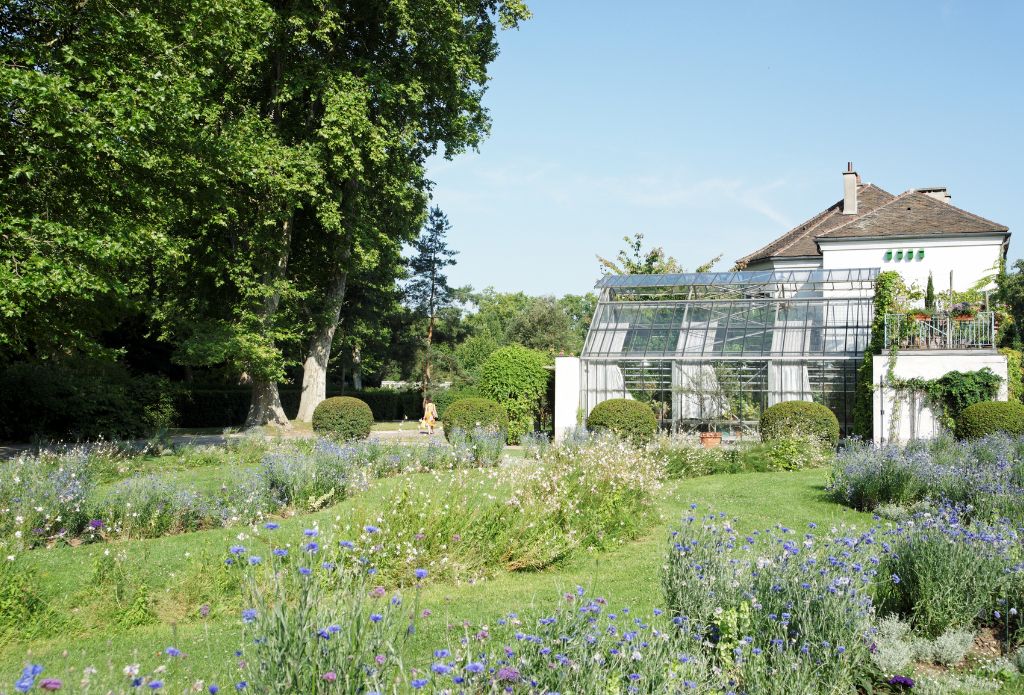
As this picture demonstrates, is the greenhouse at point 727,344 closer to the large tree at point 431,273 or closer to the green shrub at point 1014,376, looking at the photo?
the green shrub at point 1014,376

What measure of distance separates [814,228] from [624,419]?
850 inches

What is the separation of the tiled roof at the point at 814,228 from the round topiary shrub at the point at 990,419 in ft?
59.8

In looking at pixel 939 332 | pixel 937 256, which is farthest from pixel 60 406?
pixel 937 256

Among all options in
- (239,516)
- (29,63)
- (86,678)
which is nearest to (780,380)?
(239,516)

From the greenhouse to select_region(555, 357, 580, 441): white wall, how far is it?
287mm

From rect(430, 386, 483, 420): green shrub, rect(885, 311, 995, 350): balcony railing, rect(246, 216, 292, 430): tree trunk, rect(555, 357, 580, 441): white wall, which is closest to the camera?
rect(885, 311, 995, 350): balcony railing

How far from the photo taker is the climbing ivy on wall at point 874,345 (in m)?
21.1

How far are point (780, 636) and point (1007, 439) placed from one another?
1144 centimetres

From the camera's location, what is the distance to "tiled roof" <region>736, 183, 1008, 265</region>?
3188cm

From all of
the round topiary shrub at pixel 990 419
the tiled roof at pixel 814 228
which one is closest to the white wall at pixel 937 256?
the tiled roof at pixel 814 228

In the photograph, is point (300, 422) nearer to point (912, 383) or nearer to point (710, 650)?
point (912, 383)

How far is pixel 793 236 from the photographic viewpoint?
38844 millimetres

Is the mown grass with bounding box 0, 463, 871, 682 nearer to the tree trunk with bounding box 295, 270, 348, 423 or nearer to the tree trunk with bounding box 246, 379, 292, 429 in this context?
the tree trunk with bounding box 246, 379, 292, 429

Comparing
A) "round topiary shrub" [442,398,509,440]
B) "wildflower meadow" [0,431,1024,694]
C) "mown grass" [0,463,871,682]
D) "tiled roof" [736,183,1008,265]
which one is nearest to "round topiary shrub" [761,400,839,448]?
"round topiary shrub" [442,398,509,440]
